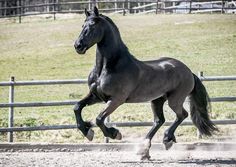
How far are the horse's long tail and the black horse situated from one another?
0.28 m

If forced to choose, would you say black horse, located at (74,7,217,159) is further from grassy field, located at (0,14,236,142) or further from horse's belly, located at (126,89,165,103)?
grassy field, located at (0,14,236,142)

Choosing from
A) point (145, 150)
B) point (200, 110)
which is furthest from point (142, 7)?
point (145, 150)

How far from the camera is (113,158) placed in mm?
8344

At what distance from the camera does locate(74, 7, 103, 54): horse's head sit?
7.41 m

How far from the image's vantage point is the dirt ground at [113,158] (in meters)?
7.63

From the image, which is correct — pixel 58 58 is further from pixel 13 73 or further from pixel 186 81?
pixel 186 81

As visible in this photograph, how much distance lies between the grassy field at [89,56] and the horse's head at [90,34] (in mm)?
3261

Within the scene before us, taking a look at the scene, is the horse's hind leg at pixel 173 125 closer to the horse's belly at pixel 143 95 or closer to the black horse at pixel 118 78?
the black horse at pixel 118 78

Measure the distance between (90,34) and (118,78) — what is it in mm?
690

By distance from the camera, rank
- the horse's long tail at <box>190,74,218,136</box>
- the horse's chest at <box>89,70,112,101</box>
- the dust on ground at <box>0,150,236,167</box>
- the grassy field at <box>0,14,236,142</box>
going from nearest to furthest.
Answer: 1. the horse's chest at <box>89,70,112,101</box>
2. the dust on ground at <box>0,150,236,167</box>
3. the horse's long tail at <box>190,74,218,136</box>
4. the grassy field at <box>0,14,236,142</box>

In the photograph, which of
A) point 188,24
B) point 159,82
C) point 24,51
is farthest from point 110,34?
point 188,24

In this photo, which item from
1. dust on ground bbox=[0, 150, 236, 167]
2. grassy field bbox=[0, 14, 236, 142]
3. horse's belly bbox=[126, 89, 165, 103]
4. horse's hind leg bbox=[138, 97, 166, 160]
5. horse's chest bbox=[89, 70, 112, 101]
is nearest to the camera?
horse's chest bbox=[89, 70, 112, 101]

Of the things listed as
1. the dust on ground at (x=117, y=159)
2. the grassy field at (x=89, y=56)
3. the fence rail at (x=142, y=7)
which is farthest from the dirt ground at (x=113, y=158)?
the fence rail at (x=142, y=7)

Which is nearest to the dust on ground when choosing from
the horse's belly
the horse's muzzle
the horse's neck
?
the horse's belly
